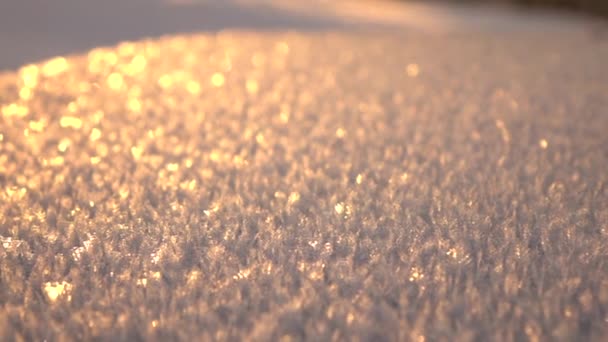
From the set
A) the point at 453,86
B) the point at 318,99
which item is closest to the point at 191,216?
the point at 318,99

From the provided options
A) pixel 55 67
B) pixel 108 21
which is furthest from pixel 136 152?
pixel 108 21

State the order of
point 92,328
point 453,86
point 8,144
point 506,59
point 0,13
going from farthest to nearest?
point 0,13 < point 506,59 < point 453,86 < point 8,144 < point 92,328

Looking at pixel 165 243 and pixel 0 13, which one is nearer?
pixel 165 243

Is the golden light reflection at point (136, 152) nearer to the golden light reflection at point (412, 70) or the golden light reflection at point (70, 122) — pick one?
the golden light reflection at point (70, 122)

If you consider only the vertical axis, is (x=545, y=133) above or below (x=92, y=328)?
above

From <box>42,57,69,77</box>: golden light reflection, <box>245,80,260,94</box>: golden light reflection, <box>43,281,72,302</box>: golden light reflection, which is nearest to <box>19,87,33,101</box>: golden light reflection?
<box>42,57,69,77</box>: golden light reflection

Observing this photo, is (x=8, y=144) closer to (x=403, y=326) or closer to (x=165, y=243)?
(x=165, y=243)

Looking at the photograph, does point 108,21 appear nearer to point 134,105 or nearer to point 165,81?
point 165,81
